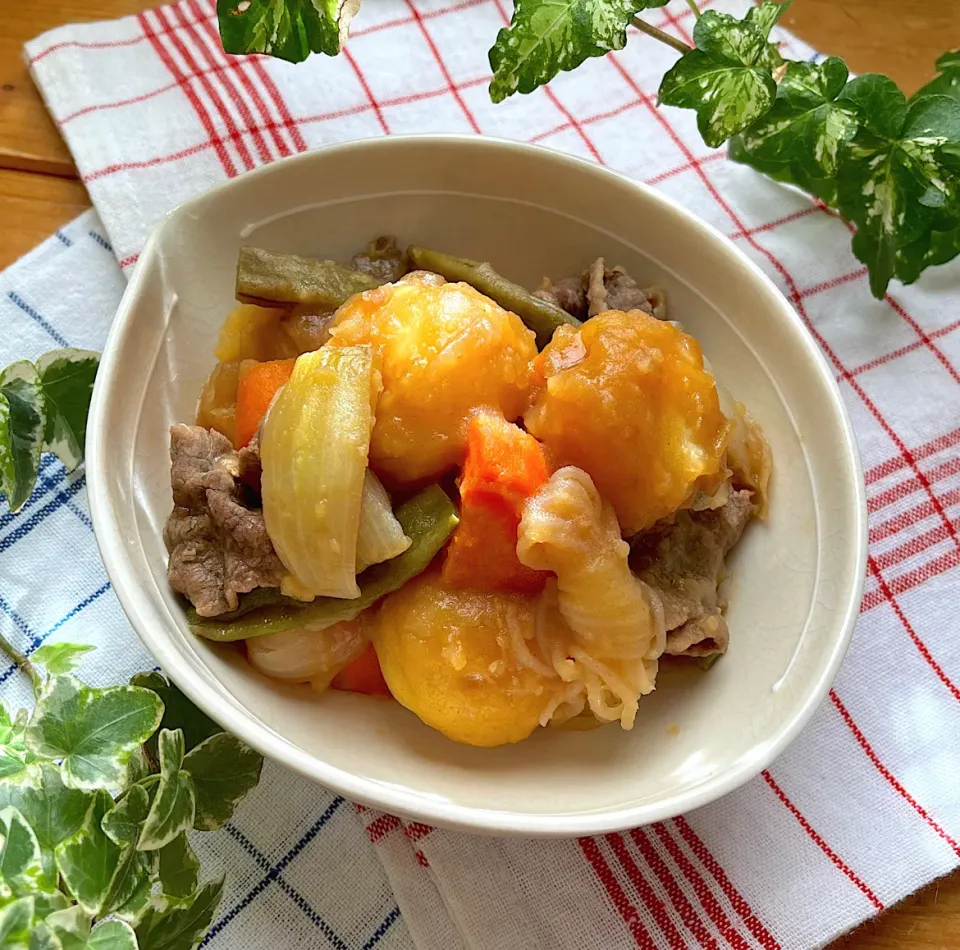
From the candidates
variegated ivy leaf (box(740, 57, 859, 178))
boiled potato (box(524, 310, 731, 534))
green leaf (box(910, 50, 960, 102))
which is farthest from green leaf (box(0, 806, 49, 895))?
green leaf (box(910, 50, 960, 102))

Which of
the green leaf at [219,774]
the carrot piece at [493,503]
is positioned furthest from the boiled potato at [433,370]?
the green leaf at [219,774]

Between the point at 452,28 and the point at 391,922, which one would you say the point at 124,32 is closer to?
the point at 452,28

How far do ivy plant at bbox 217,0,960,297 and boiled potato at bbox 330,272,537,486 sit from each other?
0.30 metres

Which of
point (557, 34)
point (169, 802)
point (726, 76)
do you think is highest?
point (557, 34)

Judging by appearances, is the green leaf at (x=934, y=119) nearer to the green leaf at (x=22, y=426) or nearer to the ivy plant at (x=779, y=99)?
the ivy plant at (x=779, y=99)

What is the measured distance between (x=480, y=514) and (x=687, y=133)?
3.27 ft

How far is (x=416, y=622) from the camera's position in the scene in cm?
112

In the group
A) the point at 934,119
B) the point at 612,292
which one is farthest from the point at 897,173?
the point at 612,292

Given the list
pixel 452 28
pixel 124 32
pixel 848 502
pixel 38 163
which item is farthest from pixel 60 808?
pixel 452 28

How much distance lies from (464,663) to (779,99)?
0.93 metres

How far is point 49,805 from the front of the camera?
0.99 metres

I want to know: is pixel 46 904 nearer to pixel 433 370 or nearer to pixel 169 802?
pixel 169 802

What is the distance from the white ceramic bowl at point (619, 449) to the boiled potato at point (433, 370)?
28cm

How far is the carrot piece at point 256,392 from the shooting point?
4.04 feet
